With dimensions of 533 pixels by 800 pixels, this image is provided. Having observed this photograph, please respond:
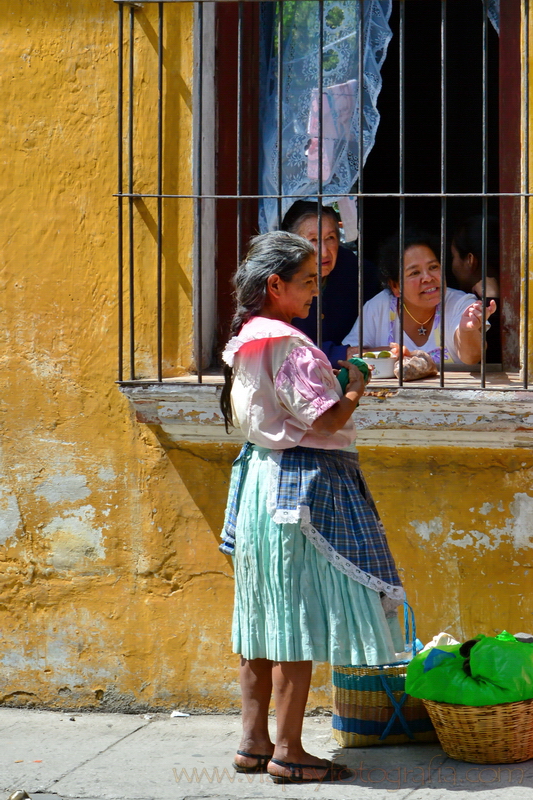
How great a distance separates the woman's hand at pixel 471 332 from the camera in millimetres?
3590

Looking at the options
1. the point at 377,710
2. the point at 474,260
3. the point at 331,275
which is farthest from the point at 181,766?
the point at 474,260

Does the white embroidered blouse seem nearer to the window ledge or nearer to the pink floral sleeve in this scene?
the pink floral sleeve

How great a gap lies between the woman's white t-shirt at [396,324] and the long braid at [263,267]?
93 cm

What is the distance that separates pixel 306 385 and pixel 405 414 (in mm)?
736

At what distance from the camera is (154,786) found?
306cm

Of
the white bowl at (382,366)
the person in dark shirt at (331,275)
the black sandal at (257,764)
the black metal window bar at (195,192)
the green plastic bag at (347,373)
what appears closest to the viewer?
the green plastic bag at (347,373)

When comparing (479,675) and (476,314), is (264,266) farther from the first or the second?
(479,675)

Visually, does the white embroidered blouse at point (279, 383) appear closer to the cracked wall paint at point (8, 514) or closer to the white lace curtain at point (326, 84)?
the white lace curtain at point (326, 84)

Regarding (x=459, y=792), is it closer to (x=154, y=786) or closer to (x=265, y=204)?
(x=154, y=786)

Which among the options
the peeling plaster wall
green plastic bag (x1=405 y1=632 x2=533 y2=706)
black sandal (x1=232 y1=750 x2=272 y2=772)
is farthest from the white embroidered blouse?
Result: black sandal (x1=232 y1=750 x2=272 y2=772)

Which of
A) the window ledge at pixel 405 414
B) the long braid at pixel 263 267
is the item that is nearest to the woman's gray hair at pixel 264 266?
the long braid at pixel 263 267

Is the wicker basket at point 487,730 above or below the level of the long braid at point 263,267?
below

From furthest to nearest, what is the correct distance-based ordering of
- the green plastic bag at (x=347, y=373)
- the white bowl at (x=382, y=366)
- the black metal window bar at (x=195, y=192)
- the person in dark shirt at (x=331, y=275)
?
the person in dark shirt at (x=331, y=275), the white bowl at (x=382, y=366), the black metal window bar at (x=195, y=192), the green plastic bag at (x=347, y=373)

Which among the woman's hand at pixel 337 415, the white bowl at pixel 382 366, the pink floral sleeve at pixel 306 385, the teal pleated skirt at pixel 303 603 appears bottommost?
the teal pleated skirt at pixel 303 603
